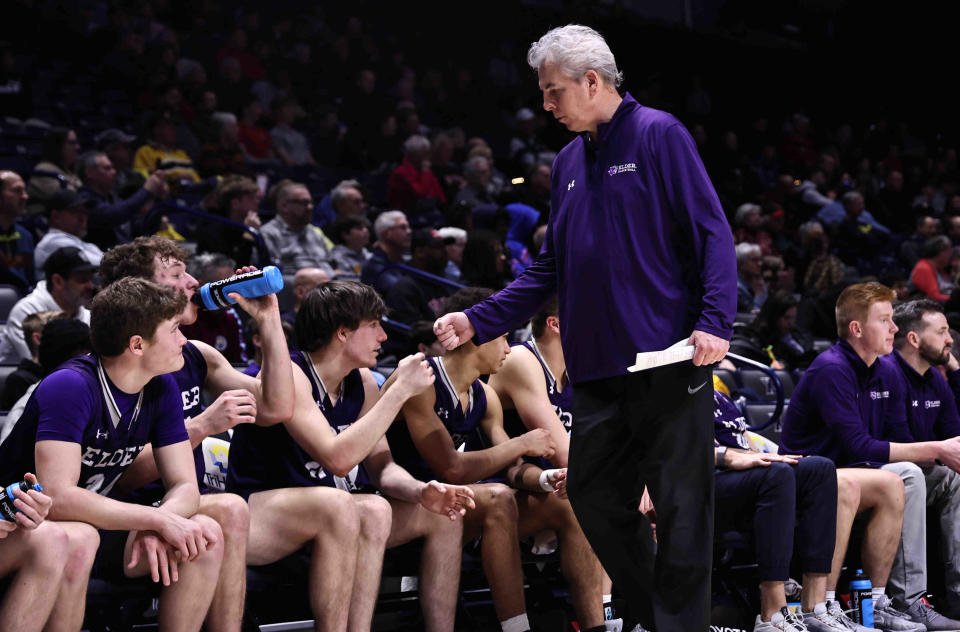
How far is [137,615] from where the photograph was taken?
338cm

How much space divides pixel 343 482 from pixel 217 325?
6.54 feet

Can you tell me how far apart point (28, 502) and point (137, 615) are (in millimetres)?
799

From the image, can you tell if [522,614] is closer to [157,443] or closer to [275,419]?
[275,419]

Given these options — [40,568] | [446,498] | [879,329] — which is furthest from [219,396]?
[879,329]

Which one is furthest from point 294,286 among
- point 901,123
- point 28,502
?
point 901,123

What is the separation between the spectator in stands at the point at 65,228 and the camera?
6345mm

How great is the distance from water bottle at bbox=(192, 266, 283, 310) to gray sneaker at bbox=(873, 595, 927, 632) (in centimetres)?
283

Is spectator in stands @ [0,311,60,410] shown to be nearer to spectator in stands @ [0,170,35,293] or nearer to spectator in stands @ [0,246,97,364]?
spectator in stands @ [0,246,97,364]

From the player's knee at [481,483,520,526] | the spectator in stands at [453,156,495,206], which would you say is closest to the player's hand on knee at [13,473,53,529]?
the player's knee at [481,483,520,526]

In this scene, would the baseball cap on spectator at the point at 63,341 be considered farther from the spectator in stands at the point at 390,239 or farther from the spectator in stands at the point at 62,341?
the spectator in stands at the point at 390,239

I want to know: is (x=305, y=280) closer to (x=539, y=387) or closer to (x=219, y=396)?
(x=539, y=387)

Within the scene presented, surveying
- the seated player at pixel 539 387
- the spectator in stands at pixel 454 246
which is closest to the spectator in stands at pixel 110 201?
the spectator in stands at pixel 454 246

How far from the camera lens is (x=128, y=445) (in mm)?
3213

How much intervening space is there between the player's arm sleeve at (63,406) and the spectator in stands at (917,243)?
10220 mm
